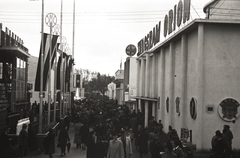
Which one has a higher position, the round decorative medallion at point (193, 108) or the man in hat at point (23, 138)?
the round decorative medallion at point (193, 108)

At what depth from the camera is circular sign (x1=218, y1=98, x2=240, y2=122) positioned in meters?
19.3

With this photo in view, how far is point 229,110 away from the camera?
19391mm

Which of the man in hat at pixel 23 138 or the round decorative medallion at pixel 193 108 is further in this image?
the round decorative medallion at pixel 193 108

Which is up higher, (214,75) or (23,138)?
(214,75)

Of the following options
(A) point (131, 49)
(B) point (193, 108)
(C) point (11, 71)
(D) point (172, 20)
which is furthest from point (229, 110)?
(A) point (131, 49)

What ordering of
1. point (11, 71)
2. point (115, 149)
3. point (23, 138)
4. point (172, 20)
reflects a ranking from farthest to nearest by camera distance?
1. point (11, 71)
2. point (172, 20)
3. point (23, 138)
4. point (115, 149)

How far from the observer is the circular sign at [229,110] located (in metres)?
19.3

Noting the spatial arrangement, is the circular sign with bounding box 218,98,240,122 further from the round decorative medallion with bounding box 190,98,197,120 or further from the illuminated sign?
the illuminated sign

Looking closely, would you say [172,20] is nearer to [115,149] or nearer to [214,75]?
[214,75]

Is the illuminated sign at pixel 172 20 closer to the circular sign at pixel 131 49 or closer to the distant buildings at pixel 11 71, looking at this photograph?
the distant buildings at pixel 11 71

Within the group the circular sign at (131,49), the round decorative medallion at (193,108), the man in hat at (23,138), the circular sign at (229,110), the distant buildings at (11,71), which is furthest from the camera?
the circular sign at (131,49)

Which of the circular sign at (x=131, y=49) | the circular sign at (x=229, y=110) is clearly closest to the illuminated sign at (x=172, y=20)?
the circular sign at (x=229, y=110)

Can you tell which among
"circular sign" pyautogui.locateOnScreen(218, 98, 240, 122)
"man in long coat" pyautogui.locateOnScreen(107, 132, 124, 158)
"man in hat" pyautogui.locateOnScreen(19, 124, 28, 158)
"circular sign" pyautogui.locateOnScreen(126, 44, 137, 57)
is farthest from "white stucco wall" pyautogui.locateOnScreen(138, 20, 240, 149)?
"circular sign" pyautogui.locateOnScreen(126, 44, 137, 57)


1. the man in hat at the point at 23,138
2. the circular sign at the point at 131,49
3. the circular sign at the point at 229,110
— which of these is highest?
the circular sign at the point at 131,49
